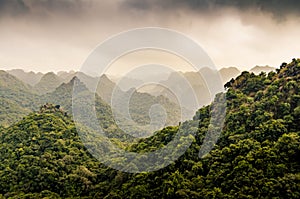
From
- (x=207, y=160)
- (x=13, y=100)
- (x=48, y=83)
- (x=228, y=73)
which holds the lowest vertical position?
(x=207, y=160)

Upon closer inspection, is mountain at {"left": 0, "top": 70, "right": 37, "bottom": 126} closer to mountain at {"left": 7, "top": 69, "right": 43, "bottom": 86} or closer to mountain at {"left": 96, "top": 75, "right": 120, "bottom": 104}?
mountain at {"left": 96, "top": 75, "right": 120, "bottom": 104}

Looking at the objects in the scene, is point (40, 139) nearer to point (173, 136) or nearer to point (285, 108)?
point (173, 136)

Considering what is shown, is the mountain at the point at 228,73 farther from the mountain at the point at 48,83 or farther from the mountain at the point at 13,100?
the mountain at the point at 13,100

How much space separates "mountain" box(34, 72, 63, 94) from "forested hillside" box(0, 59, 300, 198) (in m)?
57.4

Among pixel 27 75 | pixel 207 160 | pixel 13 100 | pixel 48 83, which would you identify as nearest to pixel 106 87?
pixel 13 100

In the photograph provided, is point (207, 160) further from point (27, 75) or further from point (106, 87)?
point (27, 75)

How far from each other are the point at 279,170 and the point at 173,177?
174 inches

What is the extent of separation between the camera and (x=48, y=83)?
85188 millimetres

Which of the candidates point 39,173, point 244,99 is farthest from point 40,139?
point 244,99

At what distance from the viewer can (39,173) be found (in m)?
19.4

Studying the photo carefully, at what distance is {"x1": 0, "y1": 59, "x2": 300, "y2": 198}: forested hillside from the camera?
13.5 m

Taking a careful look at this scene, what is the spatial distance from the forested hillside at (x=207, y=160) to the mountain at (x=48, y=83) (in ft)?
188

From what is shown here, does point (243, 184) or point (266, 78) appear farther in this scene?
point (266, 78)

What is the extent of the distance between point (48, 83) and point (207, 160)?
74.6 m
